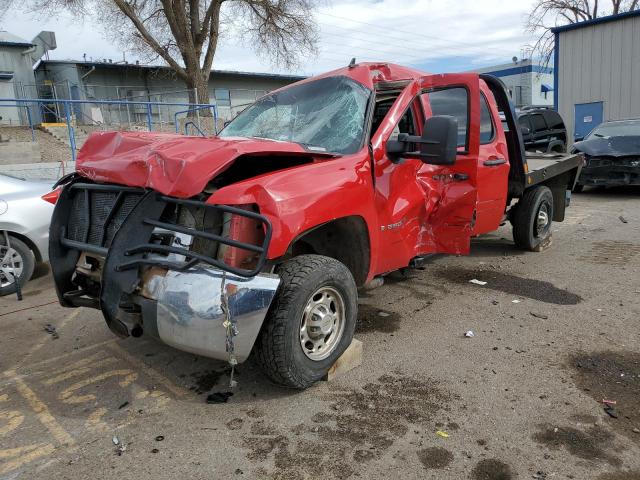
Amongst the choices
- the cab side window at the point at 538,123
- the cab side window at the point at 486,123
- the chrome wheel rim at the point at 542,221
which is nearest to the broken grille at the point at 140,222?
the cab side window at the point at 486,123

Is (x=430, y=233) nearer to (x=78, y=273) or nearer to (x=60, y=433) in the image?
(x=78, y=273)

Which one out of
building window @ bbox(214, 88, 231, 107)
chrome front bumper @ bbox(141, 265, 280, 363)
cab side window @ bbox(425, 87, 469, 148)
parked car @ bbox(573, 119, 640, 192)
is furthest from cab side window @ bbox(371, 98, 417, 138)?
building window @ bbox(214, 88, 231, 107)

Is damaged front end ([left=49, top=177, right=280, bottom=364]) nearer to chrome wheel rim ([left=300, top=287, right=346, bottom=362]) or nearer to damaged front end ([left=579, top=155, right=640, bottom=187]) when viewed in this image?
chrome wheel rim ([left=300, top=287, right=346, bottom=362])

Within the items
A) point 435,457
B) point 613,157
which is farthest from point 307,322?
point 613,157

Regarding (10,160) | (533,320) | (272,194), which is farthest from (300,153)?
(10,160)

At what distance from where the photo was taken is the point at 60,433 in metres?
3.02

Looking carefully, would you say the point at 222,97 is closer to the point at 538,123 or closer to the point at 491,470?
the point at 538,123

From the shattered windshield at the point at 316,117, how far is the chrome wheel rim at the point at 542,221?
3828 mm

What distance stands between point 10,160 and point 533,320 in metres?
15.9

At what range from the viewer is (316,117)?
4.16 meters

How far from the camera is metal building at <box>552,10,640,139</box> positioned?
1711 centimetres

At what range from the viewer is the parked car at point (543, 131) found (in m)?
14.2

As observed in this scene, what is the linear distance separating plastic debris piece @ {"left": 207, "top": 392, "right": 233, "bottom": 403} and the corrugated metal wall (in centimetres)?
1870

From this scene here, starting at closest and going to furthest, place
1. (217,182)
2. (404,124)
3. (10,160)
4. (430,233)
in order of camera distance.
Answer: (217,182), (404,124), (430,233), (10,160)
